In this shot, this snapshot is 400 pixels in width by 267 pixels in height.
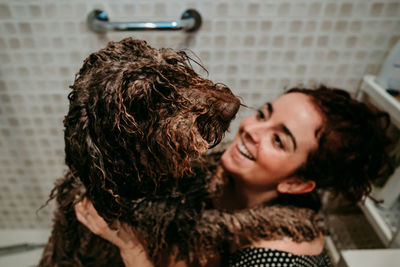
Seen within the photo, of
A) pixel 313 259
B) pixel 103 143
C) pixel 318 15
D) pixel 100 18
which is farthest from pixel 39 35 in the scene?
pixel 313 259

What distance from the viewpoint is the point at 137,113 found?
0.63 m

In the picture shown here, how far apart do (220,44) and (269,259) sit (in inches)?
33.3

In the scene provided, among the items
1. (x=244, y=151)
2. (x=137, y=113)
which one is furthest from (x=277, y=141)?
(x=137, y=113)

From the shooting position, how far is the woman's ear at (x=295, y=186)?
1035 mm

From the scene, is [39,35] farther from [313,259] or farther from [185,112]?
[313,259]

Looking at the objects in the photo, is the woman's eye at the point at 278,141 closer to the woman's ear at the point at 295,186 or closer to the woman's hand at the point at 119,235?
the woman's ear at the point at 295,186

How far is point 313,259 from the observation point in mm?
993

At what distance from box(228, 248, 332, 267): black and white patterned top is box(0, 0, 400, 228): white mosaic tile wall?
2.29ft

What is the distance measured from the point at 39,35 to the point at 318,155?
3.77 ft

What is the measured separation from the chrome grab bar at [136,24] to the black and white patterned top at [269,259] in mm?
780

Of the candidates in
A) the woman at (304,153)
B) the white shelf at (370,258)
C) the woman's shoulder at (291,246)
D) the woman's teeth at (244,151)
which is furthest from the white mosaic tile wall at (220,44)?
the white shelf at (370,258)

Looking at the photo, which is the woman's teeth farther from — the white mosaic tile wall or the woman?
the white mosaic tile wall

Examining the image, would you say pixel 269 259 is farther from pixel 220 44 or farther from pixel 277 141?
pixel 220 44

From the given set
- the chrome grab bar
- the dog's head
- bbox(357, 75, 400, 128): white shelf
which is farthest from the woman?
the chrome grab bar
